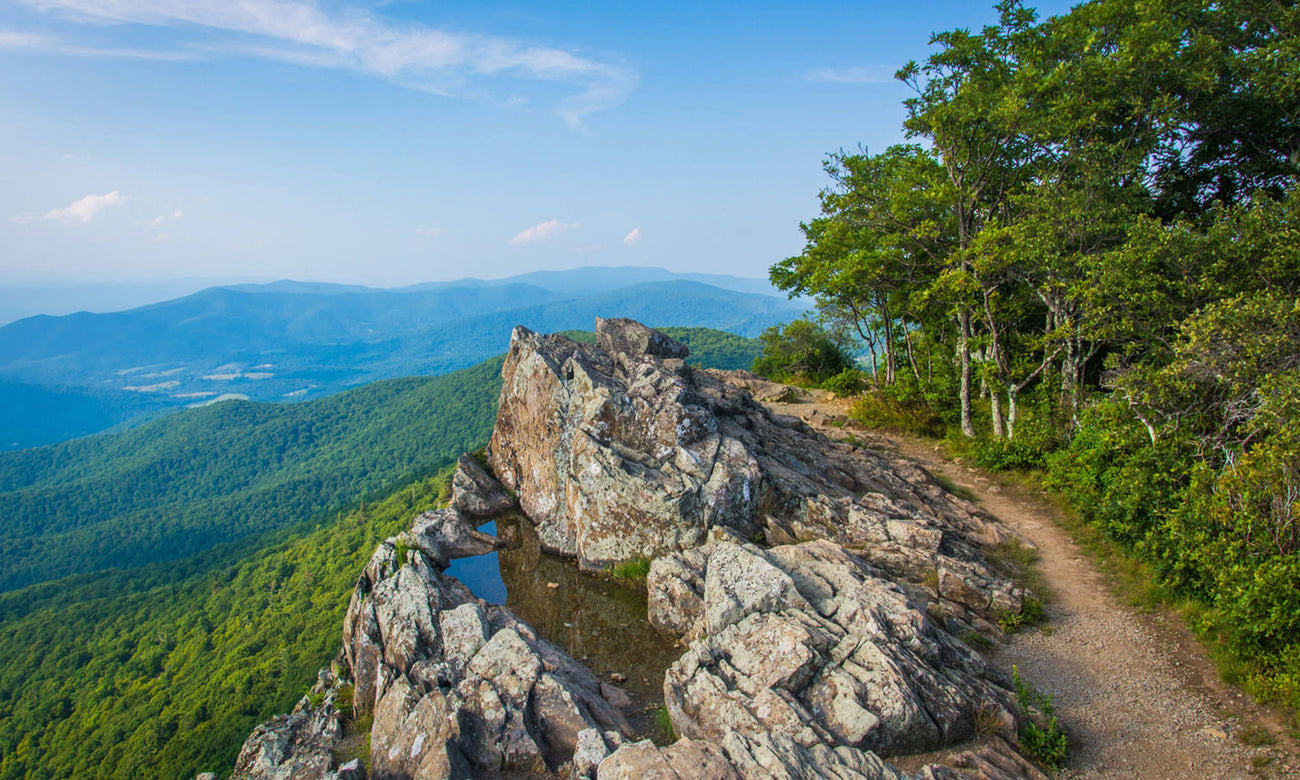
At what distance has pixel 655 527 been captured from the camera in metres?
12.1

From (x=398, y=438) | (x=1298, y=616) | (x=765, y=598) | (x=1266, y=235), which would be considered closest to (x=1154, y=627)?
(x=1298, y=616)

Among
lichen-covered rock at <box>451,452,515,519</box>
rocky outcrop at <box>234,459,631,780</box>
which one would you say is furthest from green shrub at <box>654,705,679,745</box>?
lichen-covered rock at <box>451,452,515,519</box>

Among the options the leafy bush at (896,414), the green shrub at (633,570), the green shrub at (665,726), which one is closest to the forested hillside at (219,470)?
the leafy bush at (896,414)

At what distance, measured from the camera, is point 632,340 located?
18875 mm

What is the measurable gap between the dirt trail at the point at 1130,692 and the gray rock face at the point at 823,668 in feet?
3.95

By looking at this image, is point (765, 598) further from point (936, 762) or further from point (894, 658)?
point (936, 762)

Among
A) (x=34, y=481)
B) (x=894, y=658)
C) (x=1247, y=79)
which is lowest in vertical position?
(x=34, y=481)

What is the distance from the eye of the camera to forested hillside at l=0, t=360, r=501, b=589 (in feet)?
244

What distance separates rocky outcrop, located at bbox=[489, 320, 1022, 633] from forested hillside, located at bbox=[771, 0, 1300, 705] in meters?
3.30

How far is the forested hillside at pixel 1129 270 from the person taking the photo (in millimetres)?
9672

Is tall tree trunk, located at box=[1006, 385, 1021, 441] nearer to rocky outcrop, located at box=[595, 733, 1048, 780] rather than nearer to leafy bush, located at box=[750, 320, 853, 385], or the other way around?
rocky outcrop, located at box=[595, 733, 1048, 780]

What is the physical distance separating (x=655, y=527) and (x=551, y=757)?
5335 millimetres

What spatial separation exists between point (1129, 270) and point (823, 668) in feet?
39.3

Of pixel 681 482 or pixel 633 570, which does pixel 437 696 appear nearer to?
pixel 633 570
